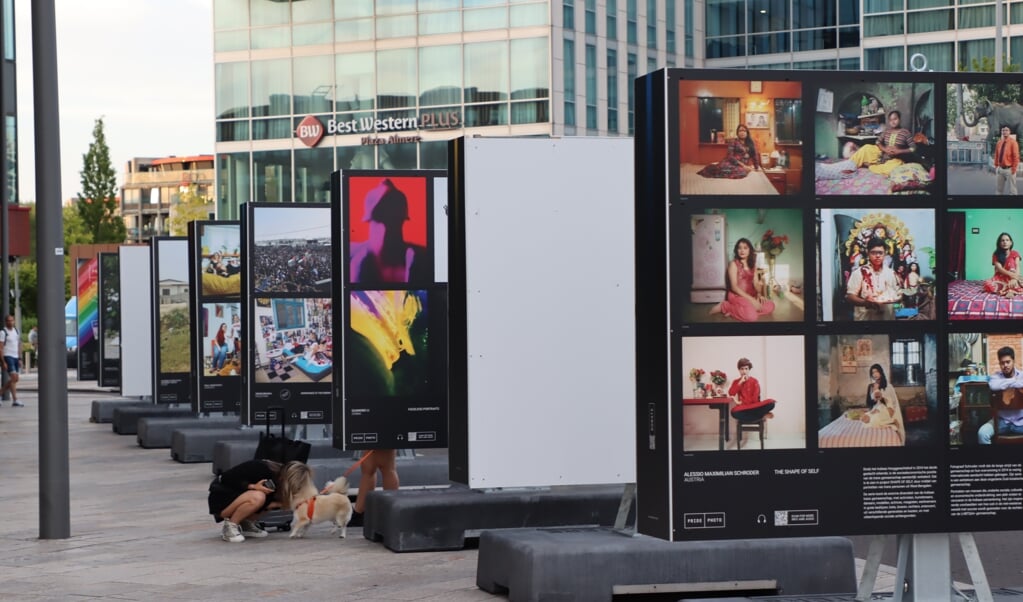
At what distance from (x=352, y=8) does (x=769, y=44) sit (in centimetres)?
1521

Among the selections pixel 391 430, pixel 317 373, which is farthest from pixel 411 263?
pixel 317 373

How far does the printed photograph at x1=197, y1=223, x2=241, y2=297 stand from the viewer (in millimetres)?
25469

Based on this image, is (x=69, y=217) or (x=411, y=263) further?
(x=69, y=217)

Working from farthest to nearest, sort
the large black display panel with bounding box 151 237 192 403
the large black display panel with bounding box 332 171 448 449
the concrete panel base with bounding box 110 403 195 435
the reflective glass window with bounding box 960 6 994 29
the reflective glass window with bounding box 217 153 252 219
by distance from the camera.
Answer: the reflective glass window with bounding box 217 153 252 219, the reflective glass window with bounding box 960 6 994 29, the concrete panel base with bounding box 110 403 195 435, the large black display panel with bounding box 151 237 192 403, the large black display panel with bounding box 332 171 448 449

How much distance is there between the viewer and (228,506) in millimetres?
15328

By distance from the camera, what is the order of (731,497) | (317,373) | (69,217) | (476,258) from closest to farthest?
1. (731,497)
2. (476,258)
3. (317,373)
4. (69,217)

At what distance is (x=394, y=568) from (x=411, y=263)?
387 cm

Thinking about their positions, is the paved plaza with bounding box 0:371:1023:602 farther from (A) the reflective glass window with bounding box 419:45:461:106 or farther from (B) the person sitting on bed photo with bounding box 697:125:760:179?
(A) the reflective glass window with bounding box 419:45:461:106

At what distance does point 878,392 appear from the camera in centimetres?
929

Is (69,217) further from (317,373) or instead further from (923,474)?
(923,474)

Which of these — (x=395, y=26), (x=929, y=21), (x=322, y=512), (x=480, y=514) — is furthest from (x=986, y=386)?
(x=395, y=26)

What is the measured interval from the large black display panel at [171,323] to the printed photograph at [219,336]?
4332 mm

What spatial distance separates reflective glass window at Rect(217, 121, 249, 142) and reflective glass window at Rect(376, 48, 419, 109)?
6.37 meters

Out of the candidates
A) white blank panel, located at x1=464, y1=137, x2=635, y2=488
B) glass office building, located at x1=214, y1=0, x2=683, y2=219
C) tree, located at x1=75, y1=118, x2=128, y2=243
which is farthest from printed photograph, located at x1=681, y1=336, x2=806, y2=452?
tree, located at x1=75, y1=118, x2=128, y2=243
